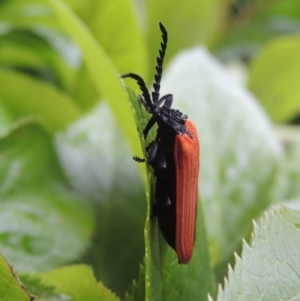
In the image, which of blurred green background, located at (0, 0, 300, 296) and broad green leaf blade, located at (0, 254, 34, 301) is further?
blurred green background, located at (0, 0, 300, 296)

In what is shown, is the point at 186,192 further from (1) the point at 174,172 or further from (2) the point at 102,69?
(2) the point at 102,69

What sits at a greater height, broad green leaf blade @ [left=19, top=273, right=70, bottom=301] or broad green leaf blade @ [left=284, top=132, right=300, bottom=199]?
broad green leaf blade @ [left=284, top=132, right=300, bottom=199]

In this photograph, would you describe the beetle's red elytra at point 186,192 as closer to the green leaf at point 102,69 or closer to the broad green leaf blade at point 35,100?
the green leaf at point 102,69

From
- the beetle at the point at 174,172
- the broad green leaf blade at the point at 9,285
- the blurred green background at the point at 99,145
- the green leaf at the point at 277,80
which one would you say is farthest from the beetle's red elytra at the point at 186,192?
the green leaf at the point at 277,80

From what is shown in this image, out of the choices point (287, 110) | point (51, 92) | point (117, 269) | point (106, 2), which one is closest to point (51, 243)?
point (117, 269)

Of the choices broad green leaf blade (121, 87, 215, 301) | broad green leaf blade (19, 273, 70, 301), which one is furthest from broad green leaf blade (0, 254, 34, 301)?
broad green leaf blade (121, 87, 215, 301)

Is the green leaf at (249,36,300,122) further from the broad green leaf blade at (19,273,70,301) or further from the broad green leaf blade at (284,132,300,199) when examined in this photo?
the broad green leaf blade at (19,273,70,301)

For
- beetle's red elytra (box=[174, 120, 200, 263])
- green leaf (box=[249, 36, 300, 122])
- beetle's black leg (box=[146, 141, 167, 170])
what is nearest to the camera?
beetle's red elytra (box=[174, 120, 200, 263])
